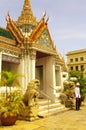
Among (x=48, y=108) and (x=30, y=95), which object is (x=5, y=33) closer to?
(x=30, y=95)

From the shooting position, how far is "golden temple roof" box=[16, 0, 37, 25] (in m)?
13.9

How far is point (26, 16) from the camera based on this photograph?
14.3m

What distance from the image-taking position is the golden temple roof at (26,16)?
13.9 m

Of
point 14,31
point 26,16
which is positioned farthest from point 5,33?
point 26,16

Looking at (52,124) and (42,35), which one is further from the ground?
(42,35)

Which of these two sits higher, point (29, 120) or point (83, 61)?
point (83, 61)

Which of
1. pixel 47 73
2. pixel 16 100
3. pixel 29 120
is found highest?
pixel 47 73

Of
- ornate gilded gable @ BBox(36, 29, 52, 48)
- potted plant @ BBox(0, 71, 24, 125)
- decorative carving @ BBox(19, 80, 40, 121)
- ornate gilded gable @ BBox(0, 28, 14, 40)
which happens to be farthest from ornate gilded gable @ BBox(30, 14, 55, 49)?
potted plant @ BBox(0, 71, 24, 125)

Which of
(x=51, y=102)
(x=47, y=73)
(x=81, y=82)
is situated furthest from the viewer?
(x=81, y=82)

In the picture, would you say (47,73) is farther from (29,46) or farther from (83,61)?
(83,61)

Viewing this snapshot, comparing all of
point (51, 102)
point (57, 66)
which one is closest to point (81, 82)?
point (57, 66)

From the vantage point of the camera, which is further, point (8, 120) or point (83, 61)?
point (83, 61)

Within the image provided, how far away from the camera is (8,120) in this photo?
7750 millimetres

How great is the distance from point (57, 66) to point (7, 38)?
474cm
